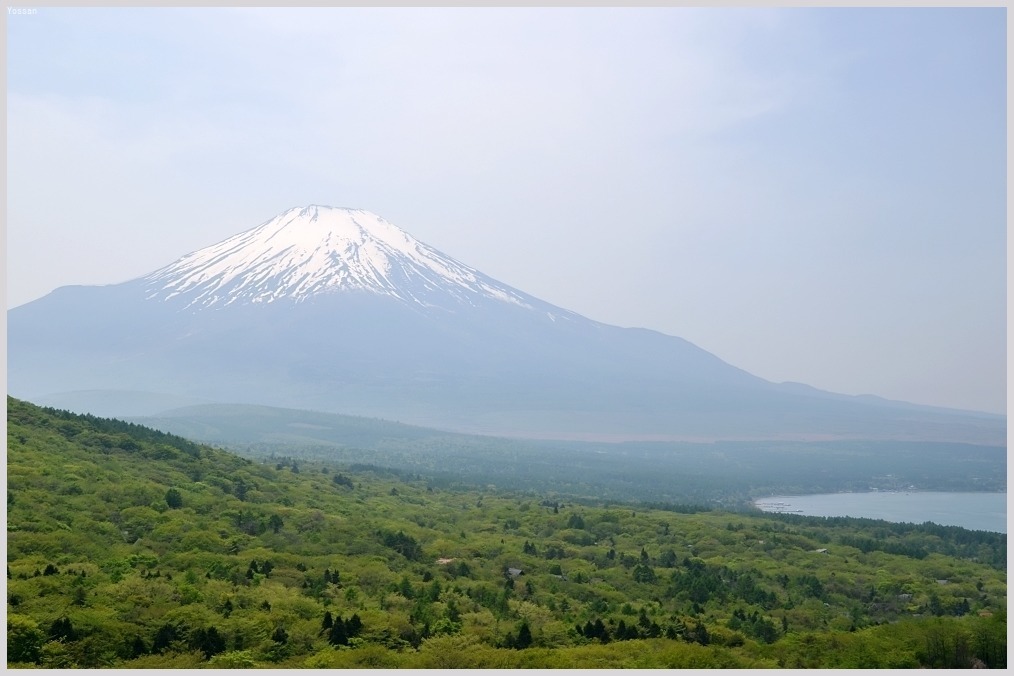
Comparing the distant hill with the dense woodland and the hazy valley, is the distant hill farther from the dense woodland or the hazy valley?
the dense woodland

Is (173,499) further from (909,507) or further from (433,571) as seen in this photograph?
(909,507)

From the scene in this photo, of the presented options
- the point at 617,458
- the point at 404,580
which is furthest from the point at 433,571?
the point at 617,458

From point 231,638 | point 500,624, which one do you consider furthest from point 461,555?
point 231,638

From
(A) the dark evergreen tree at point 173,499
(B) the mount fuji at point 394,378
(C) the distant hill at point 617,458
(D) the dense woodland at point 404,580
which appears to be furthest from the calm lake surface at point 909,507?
(B) the mount fuji at point 394,378

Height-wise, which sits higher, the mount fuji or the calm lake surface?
the mount fuji

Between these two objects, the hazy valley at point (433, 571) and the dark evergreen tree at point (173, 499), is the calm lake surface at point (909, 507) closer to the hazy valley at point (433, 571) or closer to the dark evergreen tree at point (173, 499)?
the hazy valley at point (433, 571)

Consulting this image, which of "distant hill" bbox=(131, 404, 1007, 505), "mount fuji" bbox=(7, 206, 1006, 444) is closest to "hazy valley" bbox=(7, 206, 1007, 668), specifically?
"distant hill" bbox=(131, 404, 1007, 505)

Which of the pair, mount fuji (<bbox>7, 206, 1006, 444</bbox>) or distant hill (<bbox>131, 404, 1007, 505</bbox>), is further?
mount fuji (<bbox>7, 206, 1006, 444</bbox>)
